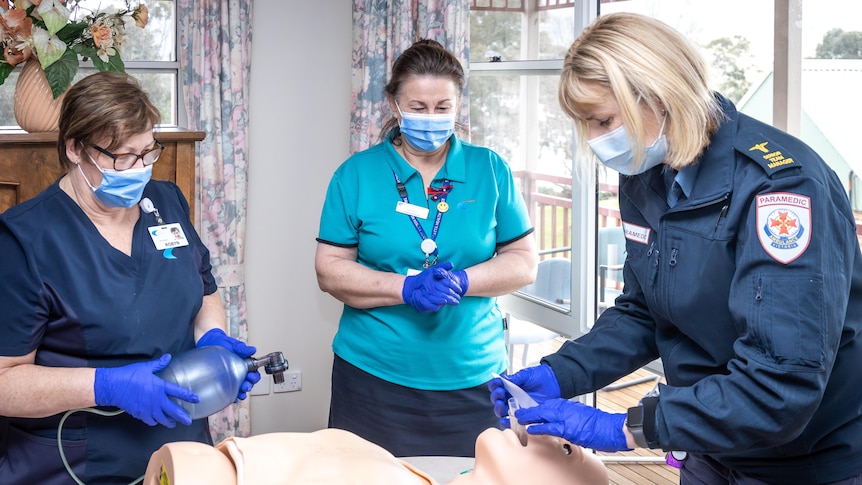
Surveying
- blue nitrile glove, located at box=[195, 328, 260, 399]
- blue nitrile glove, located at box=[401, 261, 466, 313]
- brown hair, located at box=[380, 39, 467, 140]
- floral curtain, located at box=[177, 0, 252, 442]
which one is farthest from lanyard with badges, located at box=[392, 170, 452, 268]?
floral curtain, located at box=[177, 0, 252, 442]

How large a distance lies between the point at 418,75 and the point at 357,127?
49.0 inches

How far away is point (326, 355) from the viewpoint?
377 centimetres

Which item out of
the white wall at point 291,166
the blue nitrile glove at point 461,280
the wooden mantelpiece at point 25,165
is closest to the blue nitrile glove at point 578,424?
the blue nitrile glove at point 461,280

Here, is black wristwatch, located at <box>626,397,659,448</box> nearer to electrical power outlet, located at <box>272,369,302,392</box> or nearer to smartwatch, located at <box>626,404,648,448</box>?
smartwatch, located at <box>626,404,648,448</box>

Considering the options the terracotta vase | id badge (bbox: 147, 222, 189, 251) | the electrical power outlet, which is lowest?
the electrical power outlet

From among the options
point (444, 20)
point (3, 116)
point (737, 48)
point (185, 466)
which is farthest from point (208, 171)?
point (185, 466)

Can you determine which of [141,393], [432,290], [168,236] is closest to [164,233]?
[168,236]

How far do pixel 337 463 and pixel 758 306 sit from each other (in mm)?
689

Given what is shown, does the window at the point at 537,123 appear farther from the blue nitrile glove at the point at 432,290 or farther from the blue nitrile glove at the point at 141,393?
the blue nitrile glove at the point at 141,393

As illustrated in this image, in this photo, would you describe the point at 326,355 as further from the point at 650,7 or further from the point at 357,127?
the point at 650,7

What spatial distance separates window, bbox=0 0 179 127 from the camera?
3469 millimetres

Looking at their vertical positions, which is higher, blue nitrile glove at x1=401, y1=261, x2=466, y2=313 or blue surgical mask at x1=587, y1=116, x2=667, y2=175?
blue surgical mask at x1=587, y1=116, x2=667, y2=175

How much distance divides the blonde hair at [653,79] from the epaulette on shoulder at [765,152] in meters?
0.06

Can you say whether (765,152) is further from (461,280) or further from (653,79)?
(461,280)
